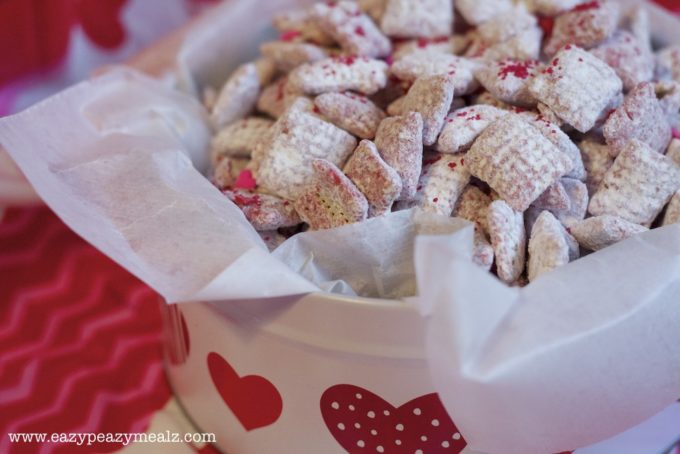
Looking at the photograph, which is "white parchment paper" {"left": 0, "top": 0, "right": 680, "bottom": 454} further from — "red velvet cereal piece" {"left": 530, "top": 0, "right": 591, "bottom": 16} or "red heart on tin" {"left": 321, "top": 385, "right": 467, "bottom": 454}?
"red velvet cereal piece" {"left": 530, "top": 0, "right": 591, "bottom": 16}

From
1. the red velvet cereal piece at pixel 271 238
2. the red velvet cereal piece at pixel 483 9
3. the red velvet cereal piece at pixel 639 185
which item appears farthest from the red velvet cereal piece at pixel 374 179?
the red velvet cereal piece at pixel 483 9

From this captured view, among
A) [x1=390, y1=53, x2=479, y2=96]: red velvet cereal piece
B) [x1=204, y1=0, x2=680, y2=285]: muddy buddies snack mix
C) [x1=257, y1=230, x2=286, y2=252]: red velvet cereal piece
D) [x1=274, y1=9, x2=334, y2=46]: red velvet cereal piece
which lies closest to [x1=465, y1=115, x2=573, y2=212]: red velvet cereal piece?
[x1=204, y1=0, x2=680, y2=285]: muddy buddies snack mix

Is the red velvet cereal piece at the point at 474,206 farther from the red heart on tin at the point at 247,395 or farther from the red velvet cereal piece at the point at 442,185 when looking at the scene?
the red heart on tin at the point at 247,395

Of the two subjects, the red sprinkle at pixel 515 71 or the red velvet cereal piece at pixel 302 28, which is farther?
the red velvet cereal piece at pixel 302 28

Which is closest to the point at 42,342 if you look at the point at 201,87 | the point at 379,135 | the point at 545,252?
the point at 201,87

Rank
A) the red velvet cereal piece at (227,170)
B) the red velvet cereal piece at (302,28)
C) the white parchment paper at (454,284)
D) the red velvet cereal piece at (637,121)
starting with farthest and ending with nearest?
the red velvet cereal piece at (302,28) → the red velvet cereal piece at (227,170) → the red velvet cereal piece at (637,121) → the white parchment paper at (454,284)

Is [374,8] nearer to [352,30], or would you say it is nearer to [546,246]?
[352,30]

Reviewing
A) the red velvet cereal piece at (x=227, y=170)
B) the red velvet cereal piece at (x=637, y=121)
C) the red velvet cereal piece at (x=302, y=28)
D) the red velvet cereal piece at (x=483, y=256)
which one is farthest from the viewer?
the red velvet cereal piece at (x=302, y=28)
